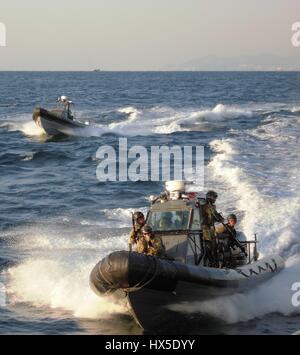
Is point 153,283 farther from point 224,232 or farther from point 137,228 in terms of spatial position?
point 224,232

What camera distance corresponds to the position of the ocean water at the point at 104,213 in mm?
12391

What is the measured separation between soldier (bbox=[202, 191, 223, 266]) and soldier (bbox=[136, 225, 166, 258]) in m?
1.28

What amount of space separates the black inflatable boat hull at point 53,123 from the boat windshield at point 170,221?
24.1 meters

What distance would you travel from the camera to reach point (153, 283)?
10.9m

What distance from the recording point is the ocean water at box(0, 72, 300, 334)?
12.4m

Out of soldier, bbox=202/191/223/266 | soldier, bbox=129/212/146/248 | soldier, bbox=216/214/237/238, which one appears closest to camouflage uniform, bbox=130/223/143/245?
soldier, bbox=129/212/146/248

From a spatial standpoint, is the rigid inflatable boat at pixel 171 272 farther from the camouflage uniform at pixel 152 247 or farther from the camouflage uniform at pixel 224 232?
the camouflage uniform at pixel 224 232

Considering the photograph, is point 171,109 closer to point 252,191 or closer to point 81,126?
point 81,126

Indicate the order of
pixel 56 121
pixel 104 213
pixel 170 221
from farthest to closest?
pixel 56 121
pixel 104 213
pixel 170 221

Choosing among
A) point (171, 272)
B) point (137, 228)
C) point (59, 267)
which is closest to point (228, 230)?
point (137, 228)

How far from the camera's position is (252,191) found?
824 inches

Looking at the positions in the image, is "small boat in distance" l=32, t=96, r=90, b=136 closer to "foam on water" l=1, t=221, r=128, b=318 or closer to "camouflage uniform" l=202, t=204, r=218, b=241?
"foam on water" l=1, t=221, r=128, b=318

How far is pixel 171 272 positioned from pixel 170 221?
1.84 metres

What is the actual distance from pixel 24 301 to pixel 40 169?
15110 mm
